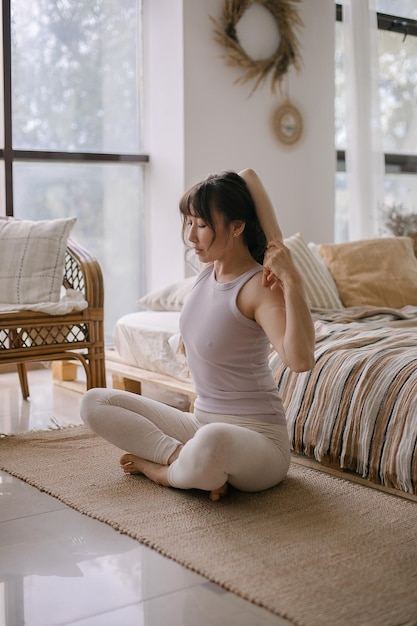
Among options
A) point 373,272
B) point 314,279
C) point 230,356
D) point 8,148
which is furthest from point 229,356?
point 8,148

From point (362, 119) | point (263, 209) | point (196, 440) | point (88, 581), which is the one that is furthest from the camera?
point (362, 119)

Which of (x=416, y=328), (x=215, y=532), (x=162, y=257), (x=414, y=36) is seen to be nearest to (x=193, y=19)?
(x=162, y=257)

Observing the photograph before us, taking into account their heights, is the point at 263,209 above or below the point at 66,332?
above

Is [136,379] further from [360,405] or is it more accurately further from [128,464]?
[360,405]

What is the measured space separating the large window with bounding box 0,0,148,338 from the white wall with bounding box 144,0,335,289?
125mm

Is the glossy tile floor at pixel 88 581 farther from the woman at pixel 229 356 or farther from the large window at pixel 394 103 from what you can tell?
the large window at pixel 394 103

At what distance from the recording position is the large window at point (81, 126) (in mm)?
4461

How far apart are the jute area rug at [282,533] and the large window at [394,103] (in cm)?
354

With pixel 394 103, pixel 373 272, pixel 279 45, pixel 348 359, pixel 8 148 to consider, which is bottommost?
pixel 348 359

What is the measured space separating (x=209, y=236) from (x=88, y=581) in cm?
94

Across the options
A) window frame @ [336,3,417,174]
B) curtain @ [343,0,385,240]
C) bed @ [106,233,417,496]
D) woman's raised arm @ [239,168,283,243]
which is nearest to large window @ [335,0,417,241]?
window frame @ [336,3,417,174]

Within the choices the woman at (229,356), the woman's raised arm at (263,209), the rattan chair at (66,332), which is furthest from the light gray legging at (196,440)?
the rattan chair at (66,332)

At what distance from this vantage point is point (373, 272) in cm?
377

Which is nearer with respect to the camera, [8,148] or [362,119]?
[8,148]
